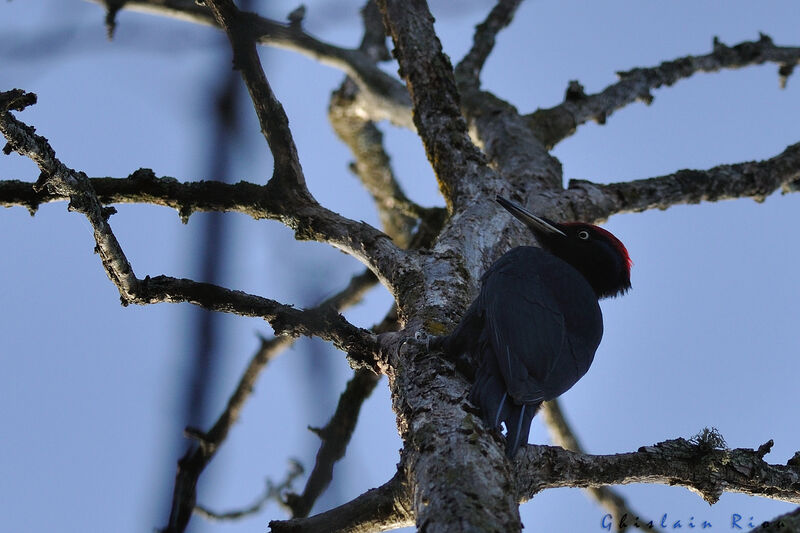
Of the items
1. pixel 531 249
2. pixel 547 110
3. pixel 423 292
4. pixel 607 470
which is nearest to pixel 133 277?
pixel 423 292

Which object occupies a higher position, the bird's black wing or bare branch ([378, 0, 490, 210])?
bare branch ([378, 0, 490, 210])

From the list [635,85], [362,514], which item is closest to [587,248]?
[362,514]

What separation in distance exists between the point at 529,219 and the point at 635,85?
301 centimetres

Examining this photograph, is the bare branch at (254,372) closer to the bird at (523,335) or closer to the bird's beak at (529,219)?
the bird at (523,335)

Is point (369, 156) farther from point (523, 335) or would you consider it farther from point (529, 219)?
point (523, 335)

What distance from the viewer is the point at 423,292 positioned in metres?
Answer: 2.89

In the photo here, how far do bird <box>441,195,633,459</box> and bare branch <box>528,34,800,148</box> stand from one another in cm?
221

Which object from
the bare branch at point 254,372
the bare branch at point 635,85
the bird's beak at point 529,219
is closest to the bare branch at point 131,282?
the bare branch at point 254,372

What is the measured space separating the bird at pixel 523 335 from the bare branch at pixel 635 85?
2207mm

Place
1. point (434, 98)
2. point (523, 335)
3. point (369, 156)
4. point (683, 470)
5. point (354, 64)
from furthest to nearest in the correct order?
point (369, 156) < point (354, 64) < point (434, 98) < point (523, 335) < point (683, 470)

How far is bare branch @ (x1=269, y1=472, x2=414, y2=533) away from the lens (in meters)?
2.04

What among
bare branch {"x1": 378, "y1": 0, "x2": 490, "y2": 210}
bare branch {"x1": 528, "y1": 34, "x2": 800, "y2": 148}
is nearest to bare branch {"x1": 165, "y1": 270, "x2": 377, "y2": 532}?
bare branch {"x1": 378, "y1": 0, "x2": 490, "y2": 210}

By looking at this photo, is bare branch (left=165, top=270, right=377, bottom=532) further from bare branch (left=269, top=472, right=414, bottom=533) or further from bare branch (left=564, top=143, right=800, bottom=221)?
bare branch (left=564, top=143, right=800, bottom=221)

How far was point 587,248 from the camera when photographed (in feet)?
11.8
